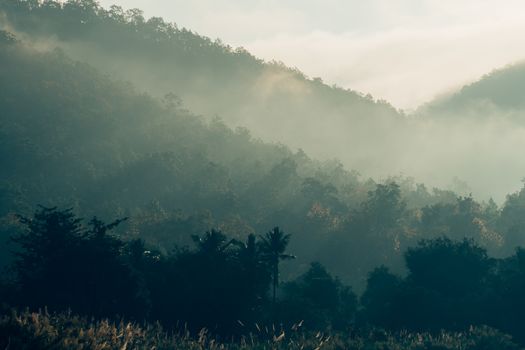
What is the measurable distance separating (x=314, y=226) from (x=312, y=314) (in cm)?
8531

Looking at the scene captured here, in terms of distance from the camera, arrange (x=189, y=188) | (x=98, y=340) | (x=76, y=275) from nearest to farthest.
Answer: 1. (x=98, y=340)
2. (x=76, y=275)
3. (x=189, y=188)

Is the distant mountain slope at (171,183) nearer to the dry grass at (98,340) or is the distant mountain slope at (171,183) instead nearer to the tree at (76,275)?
the tree at (76,275)

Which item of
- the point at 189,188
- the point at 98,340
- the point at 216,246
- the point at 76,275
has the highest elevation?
the point at 189,188

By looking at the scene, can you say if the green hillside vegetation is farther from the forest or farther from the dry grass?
the dry grass

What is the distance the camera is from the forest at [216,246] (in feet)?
124

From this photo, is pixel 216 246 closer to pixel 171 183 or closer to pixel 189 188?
pixel 189 188

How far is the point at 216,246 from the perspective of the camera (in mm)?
56562

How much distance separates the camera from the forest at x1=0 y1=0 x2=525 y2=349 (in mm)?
37719

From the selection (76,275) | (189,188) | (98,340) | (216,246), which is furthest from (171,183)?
(98,340)

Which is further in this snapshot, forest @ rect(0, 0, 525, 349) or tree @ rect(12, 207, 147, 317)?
tree @ rect(12, 207, 147, 317)

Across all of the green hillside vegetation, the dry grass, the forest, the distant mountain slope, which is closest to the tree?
the forest

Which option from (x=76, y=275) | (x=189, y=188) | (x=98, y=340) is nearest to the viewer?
A: (x=98, y=340)

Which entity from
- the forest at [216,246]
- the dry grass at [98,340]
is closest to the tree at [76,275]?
the forest at [216,246]

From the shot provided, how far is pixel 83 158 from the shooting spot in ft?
553
